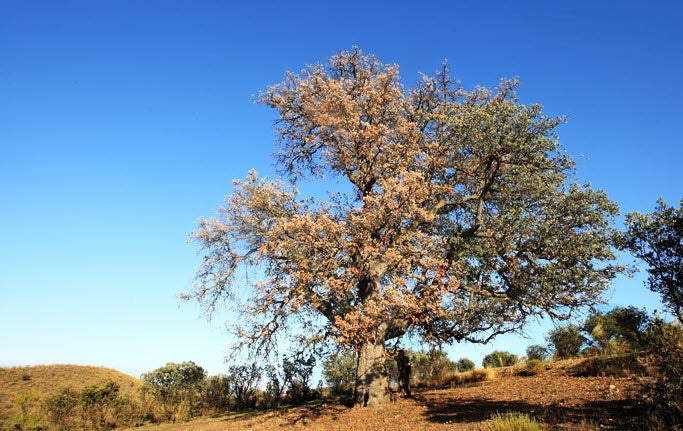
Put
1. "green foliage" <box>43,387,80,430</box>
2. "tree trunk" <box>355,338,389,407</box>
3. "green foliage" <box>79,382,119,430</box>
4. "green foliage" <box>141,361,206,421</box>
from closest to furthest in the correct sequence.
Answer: "tree trunk" <box>355,338,389,407</box> → "green foliage" <box>43,387,80,430</box> → "green foliage" <box>79,382,119,430</box> → "green foliage" <box>141,361,206,421</box>

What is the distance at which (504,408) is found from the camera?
14.4 meters

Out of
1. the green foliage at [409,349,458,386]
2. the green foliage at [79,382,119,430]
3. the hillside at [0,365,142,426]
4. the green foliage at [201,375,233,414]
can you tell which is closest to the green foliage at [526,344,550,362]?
the green foliage at [409,349,458,386]

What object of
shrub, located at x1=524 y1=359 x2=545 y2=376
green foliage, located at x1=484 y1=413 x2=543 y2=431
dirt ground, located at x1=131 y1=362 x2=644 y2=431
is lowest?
dirt ground, located at x1=131 y1=362 x2=644 y2=431

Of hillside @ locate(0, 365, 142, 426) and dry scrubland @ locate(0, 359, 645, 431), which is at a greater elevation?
hillside @ locate(0, 365, 142, 426)

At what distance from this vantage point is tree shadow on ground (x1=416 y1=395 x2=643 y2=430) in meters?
11.0

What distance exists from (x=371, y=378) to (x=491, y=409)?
515 cm

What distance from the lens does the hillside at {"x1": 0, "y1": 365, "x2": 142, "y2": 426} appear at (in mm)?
39938

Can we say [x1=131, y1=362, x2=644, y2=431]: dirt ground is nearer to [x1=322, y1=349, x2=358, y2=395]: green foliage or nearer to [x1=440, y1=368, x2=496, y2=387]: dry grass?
[x1=440, y1=368, x2=496, y2=387]: dry grass

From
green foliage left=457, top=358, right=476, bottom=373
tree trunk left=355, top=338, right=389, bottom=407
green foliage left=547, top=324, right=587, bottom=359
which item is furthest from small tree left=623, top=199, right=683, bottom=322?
green foliage left=457, top=358, right=476, bottom=373

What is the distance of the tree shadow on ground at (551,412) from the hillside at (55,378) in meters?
31.6

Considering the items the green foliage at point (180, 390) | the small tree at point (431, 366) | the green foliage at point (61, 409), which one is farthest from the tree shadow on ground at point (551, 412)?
the green foliage at point (61, 409)

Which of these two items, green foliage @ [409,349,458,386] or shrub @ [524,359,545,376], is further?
green foliage @ [409,349,458,386]

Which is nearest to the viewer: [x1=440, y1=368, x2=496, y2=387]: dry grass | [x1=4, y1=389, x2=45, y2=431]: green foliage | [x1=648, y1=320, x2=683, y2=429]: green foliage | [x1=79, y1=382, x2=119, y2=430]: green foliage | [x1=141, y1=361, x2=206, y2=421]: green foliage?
[x1=648, y1=320, x2=683, y2=429]: green foliage

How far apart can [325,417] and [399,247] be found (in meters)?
7.40
